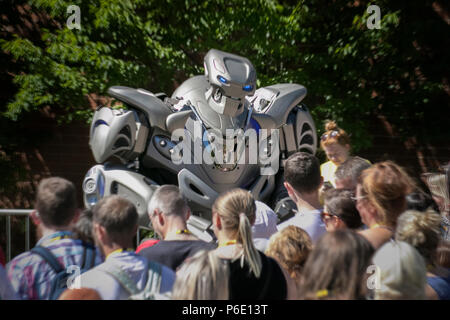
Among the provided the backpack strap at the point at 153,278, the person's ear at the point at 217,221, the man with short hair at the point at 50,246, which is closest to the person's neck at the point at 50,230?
the man with short hair at the point at 50,246

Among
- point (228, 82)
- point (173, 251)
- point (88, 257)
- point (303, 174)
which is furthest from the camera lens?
point (228, 82)

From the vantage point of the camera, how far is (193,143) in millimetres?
4039

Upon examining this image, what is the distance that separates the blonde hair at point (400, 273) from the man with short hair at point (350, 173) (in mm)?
1221

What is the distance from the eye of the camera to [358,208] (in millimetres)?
2510

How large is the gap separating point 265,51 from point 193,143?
2.58m

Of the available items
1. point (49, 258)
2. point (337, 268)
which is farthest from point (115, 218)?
point (337, 268)

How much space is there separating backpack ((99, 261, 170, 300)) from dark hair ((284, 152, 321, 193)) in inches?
45.0

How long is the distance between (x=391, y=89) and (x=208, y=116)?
4.00m

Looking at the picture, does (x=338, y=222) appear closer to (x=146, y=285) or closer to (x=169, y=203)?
(x=169, y=203)

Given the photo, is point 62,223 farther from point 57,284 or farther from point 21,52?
point 21,52

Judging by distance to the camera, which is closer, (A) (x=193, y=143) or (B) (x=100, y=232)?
(B) (x=100, y=232)

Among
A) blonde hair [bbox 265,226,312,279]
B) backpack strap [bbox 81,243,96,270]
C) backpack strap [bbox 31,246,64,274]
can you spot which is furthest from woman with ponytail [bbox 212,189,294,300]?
backpack strap [bbox 31,246,64,274]

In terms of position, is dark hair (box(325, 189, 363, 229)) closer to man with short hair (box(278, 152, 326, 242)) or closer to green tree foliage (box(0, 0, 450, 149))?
man with short hair (box(278, 152, 326, 242))
